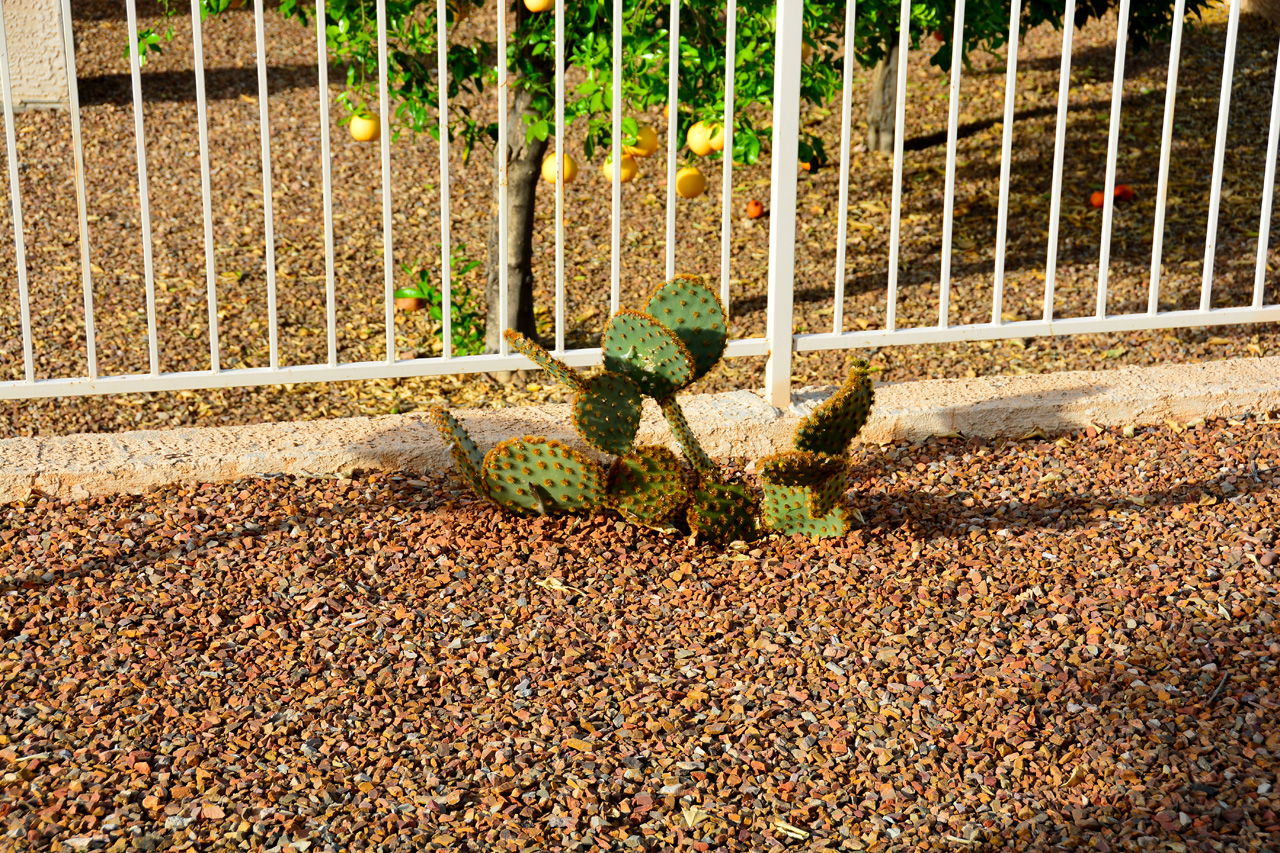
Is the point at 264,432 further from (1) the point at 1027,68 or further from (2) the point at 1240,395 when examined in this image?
(1) the point at 1027,68

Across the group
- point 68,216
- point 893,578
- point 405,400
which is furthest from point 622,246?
point 893,578

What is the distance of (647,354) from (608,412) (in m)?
0.15

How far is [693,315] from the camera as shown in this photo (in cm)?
310

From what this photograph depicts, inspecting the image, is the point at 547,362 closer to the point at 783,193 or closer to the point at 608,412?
the point at 608,412

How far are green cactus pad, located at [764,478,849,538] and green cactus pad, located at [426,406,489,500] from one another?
0.62 m

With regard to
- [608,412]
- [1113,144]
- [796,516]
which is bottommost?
[796,516]

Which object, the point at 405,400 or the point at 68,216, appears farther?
the point at 68,216

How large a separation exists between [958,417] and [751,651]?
1212 millimetres

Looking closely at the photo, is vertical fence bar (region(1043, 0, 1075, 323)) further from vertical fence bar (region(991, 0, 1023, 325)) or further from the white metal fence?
vertical fence bar (region(991, 0, 1023, 325))

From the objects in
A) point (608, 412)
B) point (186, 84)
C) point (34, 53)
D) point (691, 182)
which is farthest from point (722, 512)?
point (186, 84)

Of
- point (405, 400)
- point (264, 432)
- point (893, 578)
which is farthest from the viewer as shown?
point (405, 400)

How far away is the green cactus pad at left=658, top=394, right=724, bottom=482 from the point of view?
3086 mm

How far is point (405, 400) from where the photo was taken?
4762mm

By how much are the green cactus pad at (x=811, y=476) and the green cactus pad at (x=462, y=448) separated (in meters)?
0.61
